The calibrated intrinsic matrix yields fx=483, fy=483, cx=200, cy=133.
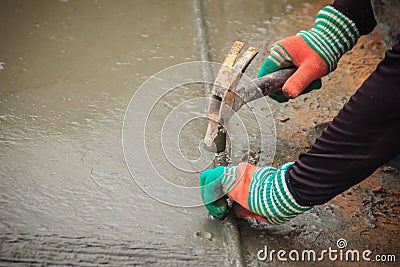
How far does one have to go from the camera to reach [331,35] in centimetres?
177

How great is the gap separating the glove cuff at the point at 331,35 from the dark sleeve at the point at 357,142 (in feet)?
1.49

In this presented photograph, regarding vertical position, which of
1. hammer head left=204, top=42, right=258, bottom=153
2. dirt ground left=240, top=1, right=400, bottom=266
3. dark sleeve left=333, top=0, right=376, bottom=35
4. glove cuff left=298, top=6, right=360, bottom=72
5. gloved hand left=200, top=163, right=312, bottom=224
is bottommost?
dirt ground left=240, top=1, right=400, bottom=266

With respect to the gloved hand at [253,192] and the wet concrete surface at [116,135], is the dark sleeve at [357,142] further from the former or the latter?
the wet concrete surface at [116,135]

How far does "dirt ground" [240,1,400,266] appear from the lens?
165cm

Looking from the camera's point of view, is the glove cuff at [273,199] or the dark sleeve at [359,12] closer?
the glove cuff at [273,199]

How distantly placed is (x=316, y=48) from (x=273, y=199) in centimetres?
61

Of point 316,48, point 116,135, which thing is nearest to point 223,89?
point 316,48

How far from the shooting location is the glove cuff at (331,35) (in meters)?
1.75

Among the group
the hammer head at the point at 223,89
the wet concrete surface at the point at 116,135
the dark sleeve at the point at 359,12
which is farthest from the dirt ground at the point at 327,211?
the dark sleeve at the point at 359,12

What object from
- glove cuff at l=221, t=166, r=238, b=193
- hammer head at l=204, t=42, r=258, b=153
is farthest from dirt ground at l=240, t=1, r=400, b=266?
hammer head at l=204, t=42, r=258, b=153

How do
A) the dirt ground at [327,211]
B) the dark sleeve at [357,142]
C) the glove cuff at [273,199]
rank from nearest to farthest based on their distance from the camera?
the dark sleeve at [357,142], the glove cuff at [273,199], the dirt ground at [327,211]

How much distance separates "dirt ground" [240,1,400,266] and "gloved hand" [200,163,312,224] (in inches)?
3.9

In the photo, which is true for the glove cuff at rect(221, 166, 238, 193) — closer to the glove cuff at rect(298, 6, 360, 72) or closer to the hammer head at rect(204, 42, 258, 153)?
the hammer head at rect(204, 42, 258, 153)

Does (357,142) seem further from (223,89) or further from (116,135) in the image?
(116,135)
